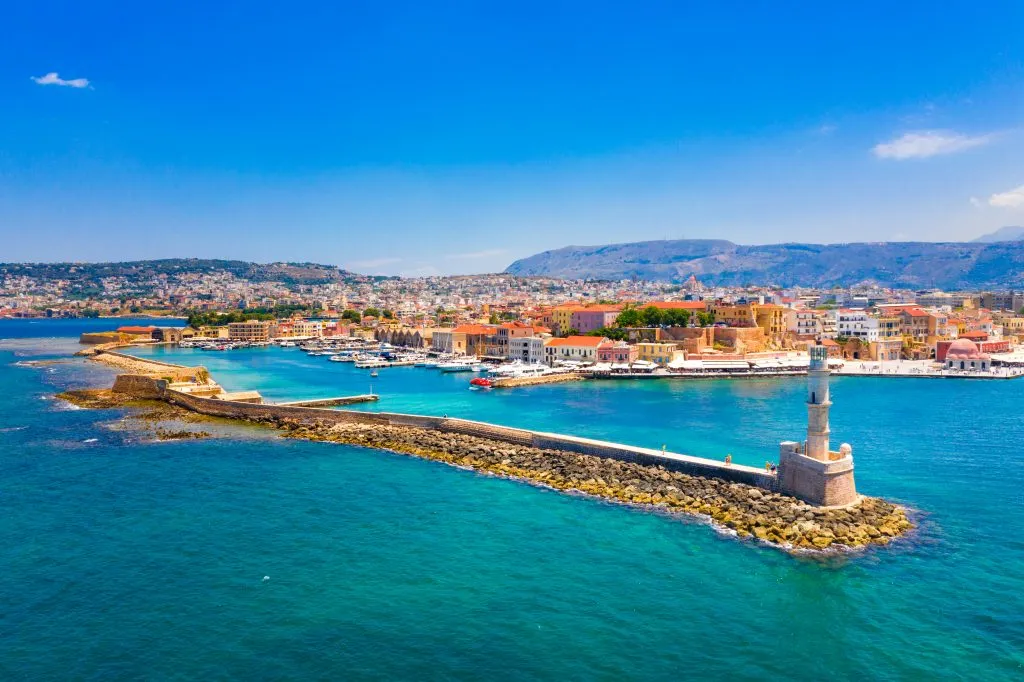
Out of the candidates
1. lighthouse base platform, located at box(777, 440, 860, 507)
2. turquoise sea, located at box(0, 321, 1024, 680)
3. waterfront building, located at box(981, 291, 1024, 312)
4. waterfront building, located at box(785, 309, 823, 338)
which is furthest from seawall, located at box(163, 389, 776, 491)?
waterfront building, located at box(981, 291, 1024, 312)

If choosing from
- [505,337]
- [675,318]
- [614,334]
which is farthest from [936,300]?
[505,337]

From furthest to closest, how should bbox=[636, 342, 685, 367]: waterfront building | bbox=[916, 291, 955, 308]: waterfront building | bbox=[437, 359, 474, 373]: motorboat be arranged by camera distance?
bbox=[916, 291, 955, 308]: waterfront building < bbox=[437, 359, 474, 373]: motorboat < bbox=[636, 342, 685, 367]: waterfront building

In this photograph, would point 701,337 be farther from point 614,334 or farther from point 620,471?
point 620,471

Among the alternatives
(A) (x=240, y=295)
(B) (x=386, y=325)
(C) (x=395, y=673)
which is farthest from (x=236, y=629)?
(A) (x=240, y=295)

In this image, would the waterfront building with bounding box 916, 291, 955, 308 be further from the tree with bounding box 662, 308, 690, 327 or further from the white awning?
the white awning

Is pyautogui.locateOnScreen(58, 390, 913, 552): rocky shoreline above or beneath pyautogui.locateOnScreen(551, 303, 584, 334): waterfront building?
beneath

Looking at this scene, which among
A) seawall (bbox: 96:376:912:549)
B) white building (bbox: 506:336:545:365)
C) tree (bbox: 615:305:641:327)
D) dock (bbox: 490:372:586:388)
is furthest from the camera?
tree (bbox: 615:305:641:327)

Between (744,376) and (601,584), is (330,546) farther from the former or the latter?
(744,376)

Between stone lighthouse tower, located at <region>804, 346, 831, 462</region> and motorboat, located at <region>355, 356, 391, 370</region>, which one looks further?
motorboat, located at <region>355, 356, 391, 370</region>
